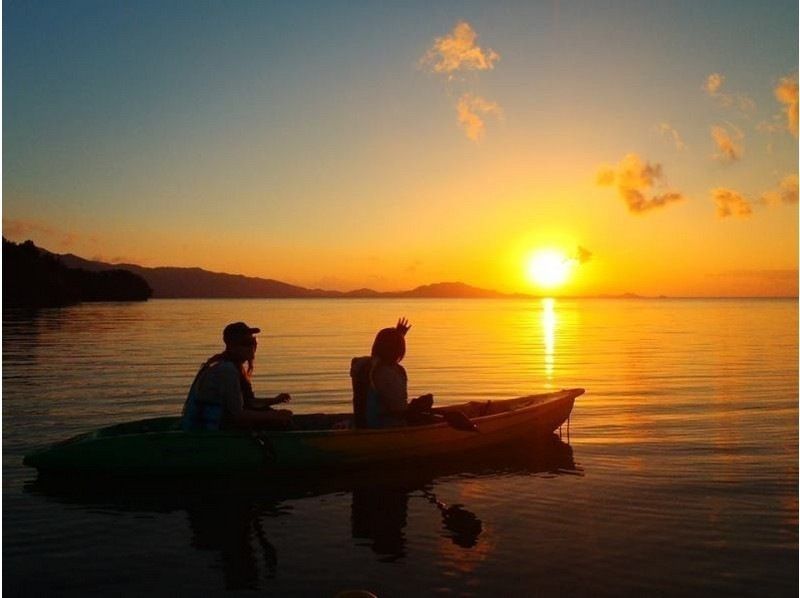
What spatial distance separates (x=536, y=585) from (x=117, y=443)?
6980mm

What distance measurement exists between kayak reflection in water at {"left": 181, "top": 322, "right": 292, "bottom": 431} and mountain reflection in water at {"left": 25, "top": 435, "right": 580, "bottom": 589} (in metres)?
0.93

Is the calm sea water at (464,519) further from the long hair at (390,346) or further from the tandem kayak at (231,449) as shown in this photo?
the long hair at (390,346)

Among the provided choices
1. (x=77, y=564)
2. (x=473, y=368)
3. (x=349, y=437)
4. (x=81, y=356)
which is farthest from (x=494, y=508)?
(x=81, y=356)

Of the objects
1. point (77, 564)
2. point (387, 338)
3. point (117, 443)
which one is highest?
point (387, 338)

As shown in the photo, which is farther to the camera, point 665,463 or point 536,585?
point 665,463

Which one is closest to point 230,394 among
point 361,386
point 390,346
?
point 361,386

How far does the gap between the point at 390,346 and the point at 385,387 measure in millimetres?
963

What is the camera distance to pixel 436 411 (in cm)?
1405

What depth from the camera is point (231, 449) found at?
12312mm

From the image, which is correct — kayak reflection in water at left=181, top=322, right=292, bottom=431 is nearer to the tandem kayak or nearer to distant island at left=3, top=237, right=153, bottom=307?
the tandem kayak

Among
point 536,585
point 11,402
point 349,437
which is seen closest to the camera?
point 536,585

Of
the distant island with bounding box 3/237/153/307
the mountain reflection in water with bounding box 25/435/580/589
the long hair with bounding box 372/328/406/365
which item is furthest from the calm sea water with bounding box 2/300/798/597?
the distant island with bounding box 3/237/153/307

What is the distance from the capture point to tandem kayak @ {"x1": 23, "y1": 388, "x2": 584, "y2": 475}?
12133 mm

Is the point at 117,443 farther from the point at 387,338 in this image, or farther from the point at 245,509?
the point at 387,338
